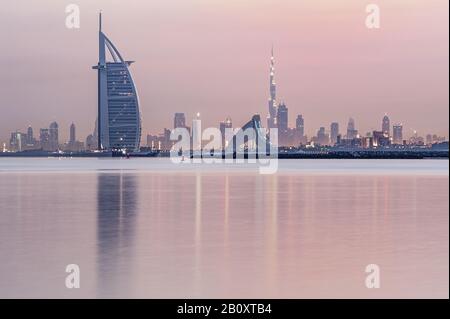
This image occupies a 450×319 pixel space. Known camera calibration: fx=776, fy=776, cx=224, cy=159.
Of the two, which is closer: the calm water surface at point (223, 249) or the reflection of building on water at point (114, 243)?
the calm water surface at point (223, 249)

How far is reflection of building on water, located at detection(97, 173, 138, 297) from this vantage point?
15664mm

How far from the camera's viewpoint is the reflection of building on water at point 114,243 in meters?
15.7

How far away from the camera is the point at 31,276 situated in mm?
16188

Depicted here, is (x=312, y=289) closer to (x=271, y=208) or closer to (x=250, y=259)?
(x=250, y=259)

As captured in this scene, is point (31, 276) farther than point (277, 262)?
No

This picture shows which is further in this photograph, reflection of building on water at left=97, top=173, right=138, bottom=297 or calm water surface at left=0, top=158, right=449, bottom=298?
reflection of building on water at left=97, top=173, right=138, bottom=297

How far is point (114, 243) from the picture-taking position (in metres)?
21.6

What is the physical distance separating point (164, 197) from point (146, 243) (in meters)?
21.4

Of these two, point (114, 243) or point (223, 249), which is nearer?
point (223, 249)

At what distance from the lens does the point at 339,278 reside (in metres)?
16.2
